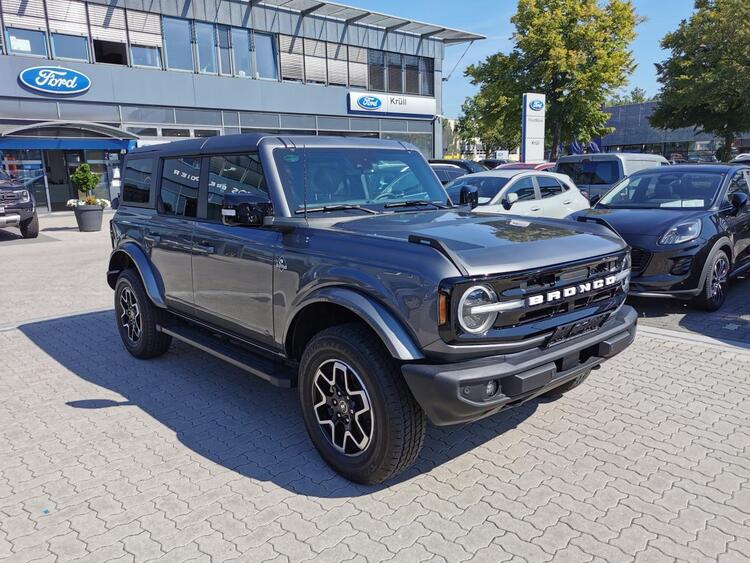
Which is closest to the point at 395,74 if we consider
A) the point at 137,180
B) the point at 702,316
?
the point at 702,316

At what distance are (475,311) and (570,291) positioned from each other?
74 centimetres

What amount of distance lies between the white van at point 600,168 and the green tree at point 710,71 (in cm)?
1910

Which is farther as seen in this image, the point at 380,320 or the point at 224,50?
the point at 224,50

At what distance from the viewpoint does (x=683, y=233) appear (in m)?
6.53

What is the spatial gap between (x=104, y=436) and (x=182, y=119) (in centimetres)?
2267

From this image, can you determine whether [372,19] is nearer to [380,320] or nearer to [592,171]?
[592,171]

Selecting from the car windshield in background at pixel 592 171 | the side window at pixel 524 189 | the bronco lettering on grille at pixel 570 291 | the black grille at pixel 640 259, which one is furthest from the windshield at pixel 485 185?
the bronco lettering on grille at pixel 570 291

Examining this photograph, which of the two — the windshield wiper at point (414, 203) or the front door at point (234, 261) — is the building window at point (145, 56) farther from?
the windshield wiper at point (414, 203)

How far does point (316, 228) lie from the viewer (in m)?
3.56

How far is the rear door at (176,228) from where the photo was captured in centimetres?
459

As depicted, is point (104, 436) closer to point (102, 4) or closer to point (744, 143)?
point (102, 4)

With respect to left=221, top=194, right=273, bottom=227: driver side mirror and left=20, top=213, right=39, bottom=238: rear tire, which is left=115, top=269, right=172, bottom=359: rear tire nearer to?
left=221, top=194, right=273, bottom=227: driver side mirror

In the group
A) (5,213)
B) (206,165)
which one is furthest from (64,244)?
(206,165)

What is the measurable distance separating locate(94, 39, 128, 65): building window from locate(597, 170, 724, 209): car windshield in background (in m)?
21.1
